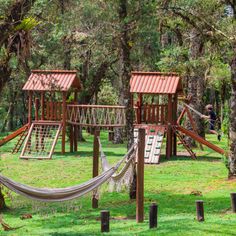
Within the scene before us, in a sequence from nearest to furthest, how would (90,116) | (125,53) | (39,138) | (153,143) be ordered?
1. (125,53)
2. (153,143)
3. (39,138)
4. (90,116)

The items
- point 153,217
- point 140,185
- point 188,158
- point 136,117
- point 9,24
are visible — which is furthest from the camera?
point 136,117

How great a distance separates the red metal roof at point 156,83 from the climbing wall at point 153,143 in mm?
1265

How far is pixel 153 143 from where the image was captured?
20062mm

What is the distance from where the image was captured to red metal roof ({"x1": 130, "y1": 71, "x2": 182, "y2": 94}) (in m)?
20.7

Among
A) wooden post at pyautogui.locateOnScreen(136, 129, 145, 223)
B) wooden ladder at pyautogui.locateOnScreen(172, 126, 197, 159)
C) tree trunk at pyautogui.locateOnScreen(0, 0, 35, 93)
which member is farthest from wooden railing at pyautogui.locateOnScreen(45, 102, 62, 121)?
wooden post at pyautogui.locateOnScreen(136, 129, 145, 223)

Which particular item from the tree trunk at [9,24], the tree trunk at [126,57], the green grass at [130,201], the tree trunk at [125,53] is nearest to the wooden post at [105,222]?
the green grass at [130,201]

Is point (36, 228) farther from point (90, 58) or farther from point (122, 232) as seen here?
point (90, 58)

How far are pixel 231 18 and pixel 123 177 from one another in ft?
17.2

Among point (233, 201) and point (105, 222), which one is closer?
point (105, 222)

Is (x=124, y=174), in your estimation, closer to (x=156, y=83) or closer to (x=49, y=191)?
(x=49, y=191)

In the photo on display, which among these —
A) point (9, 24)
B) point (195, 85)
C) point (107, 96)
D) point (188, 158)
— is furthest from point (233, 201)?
point (107, 96)

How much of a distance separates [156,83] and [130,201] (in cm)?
935

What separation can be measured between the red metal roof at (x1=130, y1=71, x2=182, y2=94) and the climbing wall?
1.27 metres

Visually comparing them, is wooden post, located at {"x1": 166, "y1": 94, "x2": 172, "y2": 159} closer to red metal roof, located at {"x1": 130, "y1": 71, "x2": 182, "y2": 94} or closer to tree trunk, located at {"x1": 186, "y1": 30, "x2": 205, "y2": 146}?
red metal roof, located at {"x1": 130, "y1": 71, "x2": 182, "y2": 94}
